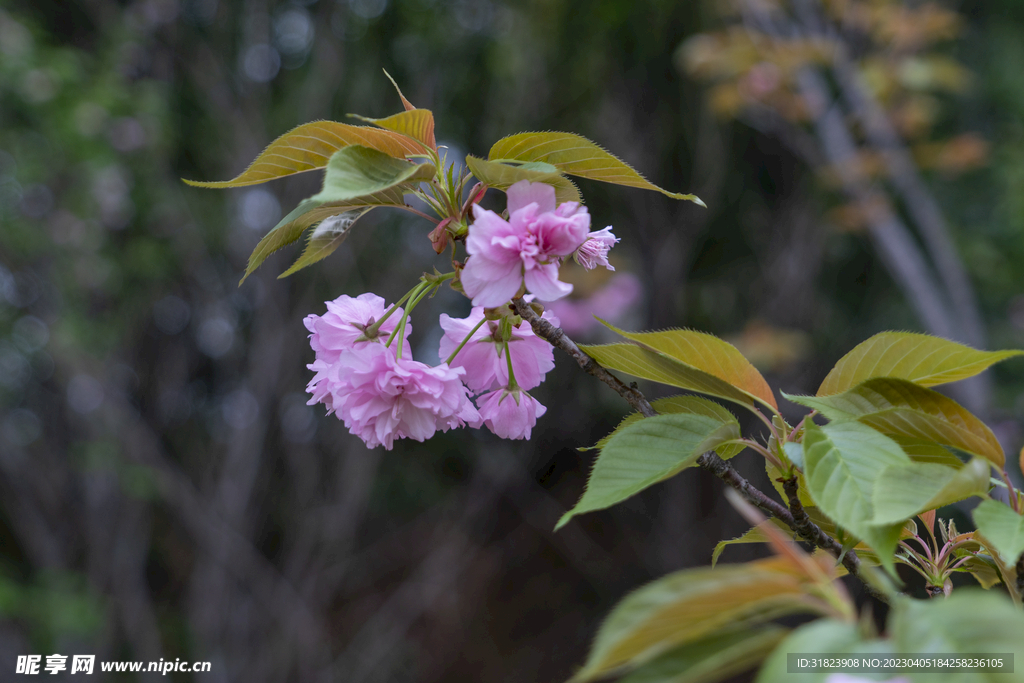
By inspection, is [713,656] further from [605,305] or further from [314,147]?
[605,305]

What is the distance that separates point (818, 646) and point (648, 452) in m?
0.14

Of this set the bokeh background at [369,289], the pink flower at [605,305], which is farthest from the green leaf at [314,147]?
the pink flower at [605,305]

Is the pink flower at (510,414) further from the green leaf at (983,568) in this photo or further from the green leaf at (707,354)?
the green leaf at (983,568)

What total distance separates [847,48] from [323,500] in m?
2.81

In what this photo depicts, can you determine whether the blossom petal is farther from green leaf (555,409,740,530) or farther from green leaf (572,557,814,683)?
green leaf (572,557,814,683)

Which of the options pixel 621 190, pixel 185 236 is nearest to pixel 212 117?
pixel 185 236

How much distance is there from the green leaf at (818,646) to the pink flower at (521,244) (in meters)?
0.23

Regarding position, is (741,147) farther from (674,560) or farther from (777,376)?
(674,560)

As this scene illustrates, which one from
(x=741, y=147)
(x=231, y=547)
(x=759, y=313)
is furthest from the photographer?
(x=741, y=147)

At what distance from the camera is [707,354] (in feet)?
1.31

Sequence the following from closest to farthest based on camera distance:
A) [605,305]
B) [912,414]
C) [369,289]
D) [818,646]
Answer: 1. [818,646]
2. [912,414]
3. [369,289]
4. [605,305]

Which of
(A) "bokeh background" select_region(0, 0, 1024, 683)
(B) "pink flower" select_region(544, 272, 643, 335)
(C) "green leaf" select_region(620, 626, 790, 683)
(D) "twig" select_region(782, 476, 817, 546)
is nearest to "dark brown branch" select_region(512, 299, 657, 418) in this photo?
(D) "twig" select_region(782, 476, 817, 546)

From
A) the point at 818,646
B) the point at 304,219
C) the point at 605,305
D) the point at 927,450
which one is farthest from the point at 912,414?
the point at 605,305

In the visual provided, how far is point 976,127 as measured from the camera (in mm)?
3619
